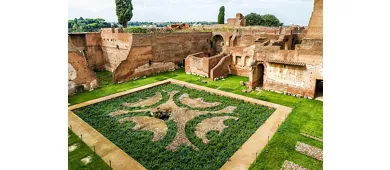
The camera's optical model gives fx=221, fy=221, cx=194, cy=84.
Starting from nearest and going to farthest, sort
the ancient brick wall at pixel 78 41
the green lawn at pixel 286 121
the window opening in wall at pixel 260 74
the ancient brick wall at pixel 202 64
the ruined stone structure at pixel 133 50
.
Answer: the green lawn at pixel 286 121 → the window opening in wall at pixel 260 74 → the ruined stone structure at pixel 133 50 → the ancient brick wall at pixel 202 64 → the ancient brick wall at pixel 78 41

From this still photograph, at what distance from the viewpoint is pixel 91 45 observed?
91.6 ft

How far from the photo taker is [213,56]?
25016mm

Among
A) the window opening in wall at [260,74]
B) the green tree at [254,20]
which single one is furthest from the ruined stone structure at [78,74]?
the green tree at [254,20]

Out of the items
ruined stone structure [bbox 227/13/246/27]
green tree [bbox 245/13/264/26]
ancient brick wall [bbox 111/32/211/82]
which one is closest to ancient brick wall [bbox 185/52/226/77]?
ancient brick wall [bbox 111/32/211/82]

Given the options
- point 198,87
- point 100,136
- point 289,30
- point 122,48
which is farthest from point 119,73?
point 289,30

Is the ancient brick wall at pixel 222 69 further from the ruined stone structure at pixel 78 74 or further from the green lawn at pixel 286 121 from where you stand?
the ruined stone structure at pixel 78 74

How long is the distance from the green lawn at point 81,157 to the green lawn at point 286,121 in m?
6.33

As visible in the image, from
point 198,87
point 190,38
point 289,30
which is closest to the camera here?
point 198,87

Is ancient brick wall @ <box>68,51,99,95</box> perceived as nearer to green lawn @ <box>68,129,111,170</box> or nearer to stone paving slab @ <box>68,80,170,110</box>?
stone paving slab @ <box>68,80,170,110</box>

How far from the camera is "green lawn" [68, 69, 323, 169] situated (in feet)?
31.3

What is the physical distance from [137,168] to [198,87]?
1170 cm

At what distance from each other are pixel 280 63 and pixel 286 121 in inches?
235

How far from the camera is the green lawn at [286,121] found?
31.3 feet

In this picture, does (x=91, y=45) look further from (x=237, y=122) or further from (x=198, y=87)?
(x=237, y=122)
